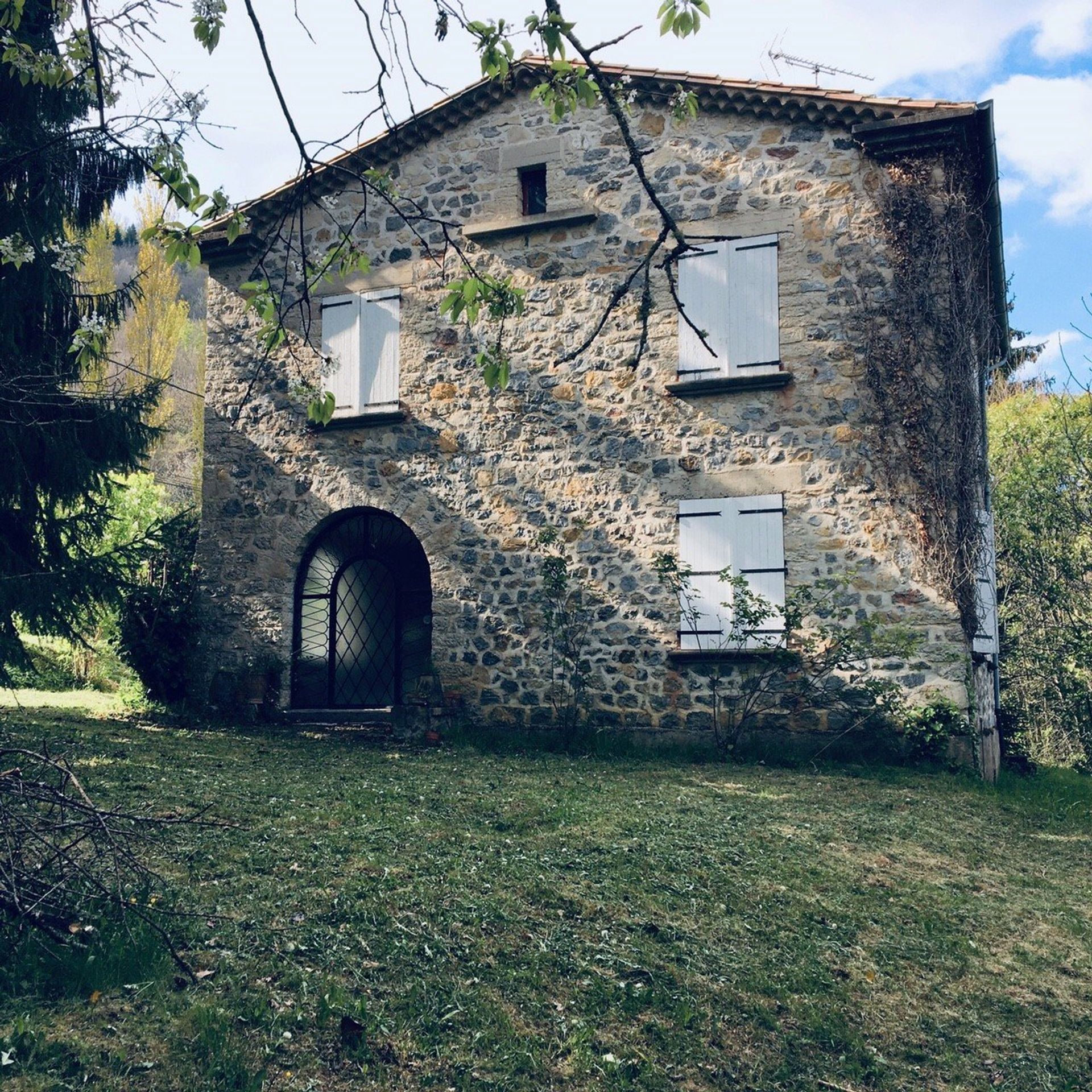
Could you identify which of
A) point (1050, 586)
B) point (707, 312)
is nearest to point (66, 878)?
point (707, 312)

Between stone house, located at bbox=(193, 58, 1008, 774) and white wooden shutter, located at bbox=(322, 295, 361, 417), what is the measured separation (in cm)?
4

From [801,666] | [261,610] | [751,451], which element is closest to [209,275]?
[261,610]

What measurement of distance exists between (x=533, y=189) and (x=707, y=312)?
2556 mm

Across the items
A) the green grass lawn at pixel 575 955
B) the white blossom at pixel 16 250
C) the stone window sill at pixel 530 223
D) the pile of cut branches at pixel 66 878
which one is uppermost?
the stone window sill at pixel 530 223

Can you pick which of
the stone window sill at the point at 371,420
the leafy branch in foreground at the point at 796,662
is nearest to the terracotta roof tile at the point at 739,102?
the stone window sill at the point at 371,420

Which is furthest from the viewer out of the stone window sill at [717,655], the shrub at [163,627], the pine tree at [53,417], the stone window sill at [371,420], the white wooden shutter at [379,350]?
the shrub at [163,627]

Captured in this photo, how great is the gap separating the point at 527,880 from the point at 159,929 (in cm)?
181

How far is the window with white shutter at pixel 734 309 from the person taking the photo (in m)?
9.86

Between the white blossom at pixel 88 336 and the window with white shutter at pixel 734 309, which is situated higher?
the window with white shutter at pixel 734 309

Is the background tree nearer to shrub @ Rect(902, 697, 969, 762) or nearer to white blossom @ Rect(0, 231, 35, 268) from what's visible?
shrub @ Rect(902, 697, 969, 762)

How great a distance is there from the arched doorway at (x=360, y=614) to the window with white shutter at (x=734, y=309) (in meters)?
3.79

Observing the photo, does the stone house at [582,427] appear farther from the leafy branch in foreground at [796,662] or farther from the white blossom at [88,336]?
the white blossom at [88,336]

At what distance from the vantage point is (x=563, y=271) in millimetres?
10742

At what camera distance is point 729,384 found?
9.86 metres
